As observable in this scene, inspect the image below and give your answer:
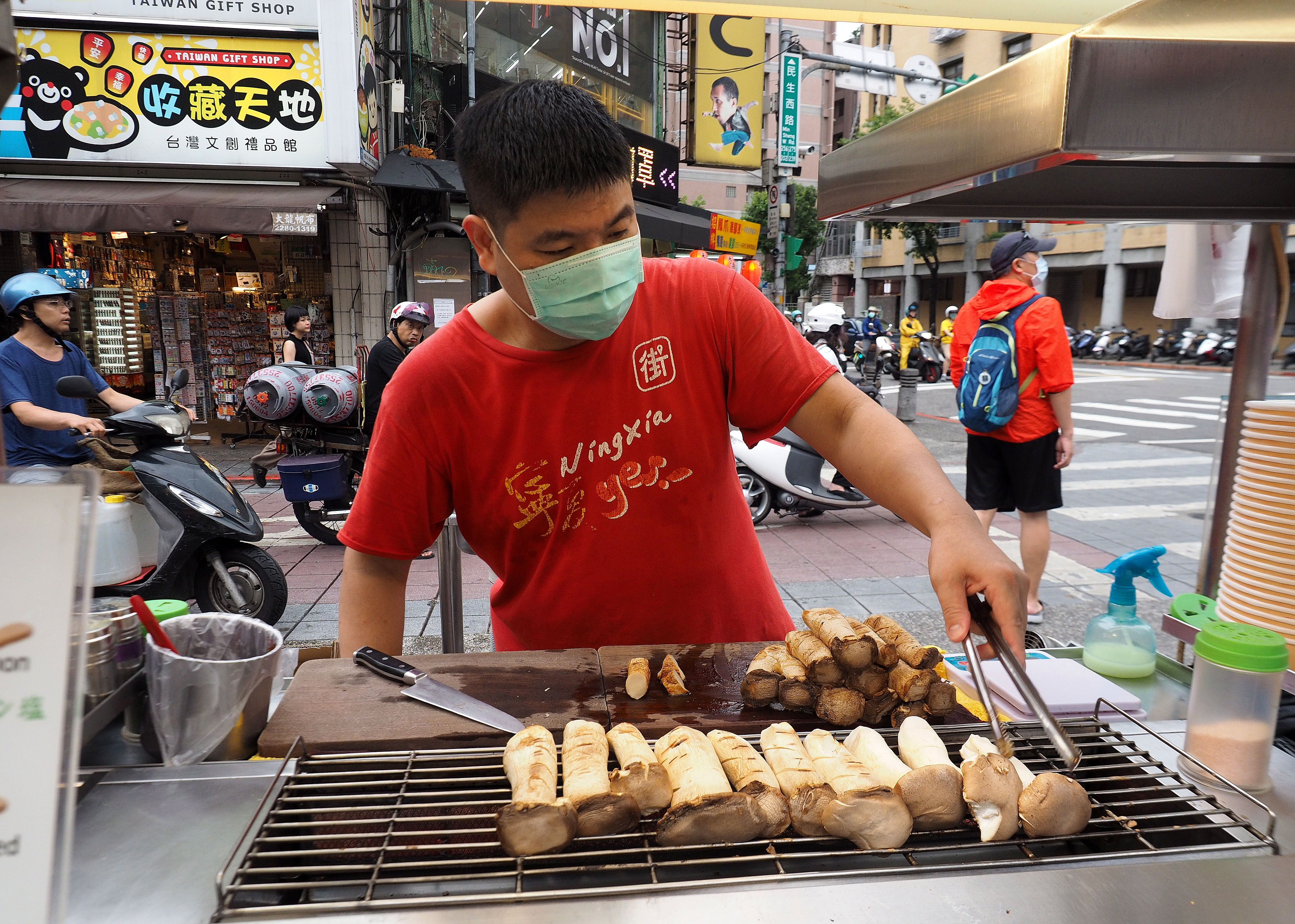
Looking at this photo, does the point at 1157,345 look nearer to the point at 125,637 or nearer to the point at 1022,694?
the point at 1022,694

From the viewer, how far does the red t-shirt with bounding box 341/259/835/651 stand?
6.23 feet

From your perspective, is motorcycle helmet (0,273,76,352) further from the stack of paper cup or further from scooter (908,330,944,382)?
scooter (908,330,944,382)

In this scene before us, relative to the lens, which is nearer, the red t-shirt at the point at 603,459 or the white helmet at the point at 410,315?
the red t-shirt at the point at 603,459

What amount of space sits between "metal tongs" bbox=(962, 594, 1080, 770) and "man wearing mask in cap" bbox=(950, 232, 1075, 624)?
13.3ft

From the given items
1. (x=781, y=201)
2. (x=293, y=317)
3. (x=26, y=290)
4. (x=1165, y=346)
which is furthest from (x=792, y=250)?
(x=26, y=290)

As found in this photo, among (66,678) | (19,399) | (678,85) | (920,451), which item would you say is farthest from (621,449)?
(678,85)

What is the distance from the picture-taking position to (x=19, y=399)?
4906 millimetres

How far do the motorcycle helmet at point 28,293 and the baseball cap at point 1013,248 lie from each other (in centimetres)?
591

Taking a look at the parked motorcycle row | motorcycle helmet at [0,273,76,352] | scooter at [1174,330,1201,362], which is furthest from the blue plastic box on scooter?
scooter at [1174,330,1201,362]

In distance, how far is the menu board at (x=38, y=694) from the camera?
62 centimetres

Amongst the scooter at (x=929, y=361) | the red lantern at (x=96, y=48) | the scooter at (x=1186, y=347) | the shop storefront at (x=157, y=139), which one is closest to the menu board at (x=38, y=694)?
the shop storefront at (x=157, y=139)

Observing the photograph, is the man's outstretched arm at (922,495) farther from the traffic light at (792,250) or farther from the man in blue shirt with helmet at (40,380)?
the traffic light at (792,250)

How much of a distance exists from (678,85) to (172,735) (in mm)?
17461

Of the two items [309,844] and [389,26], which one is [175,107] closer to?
[389,26]
